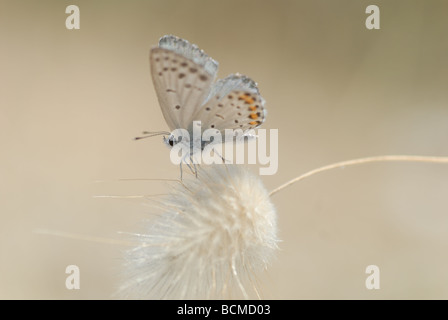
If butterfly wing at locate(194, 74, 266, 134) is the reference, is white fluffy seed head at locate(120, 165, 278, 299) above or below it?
below

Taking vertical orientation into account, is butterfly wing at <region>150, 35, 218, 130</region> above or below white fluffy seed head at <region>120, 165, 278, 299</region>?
above

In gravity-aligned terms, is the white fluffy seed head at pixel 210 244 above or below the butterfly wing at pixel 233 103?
below

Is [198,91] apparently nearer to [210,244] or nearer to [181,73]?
[181,73]
